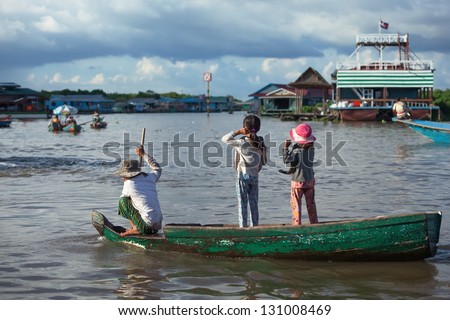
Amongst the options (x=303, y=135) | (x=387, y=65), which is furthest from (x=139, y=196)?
(x=387, y=65)

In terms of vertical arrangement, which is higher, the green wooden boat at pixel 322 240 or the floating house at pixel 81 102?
the floating house at pixel 81 102

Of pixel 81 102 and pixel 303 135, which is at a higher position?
pixel 81 102

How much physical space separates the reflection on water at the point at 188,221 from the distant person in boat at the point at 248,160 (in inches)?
27.6

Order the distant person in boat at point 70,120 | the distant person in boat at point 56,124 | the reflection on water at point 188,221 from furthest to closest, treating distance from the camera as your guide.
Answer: the distant person in boat at point 56,124
the distant person in boat at point 70,120
the reflection on water at point 188,221

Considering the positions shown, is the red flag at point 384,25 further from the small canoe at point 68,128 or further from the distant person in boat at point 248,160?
the distant person in boat at point 248,160

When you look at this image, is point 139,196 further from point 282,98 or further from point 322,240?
point 282,98

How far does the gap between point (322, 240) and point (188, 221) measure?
3.67m

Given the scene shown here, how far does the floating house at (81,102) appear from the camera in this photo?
309 feet

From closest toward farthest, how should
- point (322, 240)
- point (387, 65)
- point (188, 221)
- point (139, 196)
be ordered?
1. point (322, 240)
2. point (139, 196)
3. point (188, 221)
4. point (387, 65)

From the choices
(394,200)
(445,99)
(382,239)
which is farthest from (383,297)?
(445,99)

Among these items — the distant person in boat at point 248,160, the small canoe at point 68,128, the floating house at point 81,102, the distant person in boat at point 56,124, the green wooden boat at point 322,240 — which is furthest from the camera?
the floating house at point 81,102

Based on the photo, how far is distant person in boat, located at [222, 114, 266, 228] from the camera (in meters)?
7.39

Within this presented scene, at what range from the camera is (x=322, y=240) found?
7195mm

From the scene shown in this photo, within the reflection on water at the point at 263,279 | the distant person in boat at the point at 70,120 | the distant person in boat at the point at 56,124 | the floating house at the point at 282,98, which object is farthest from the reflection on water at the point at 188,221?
the floating house at the point at 282,98
